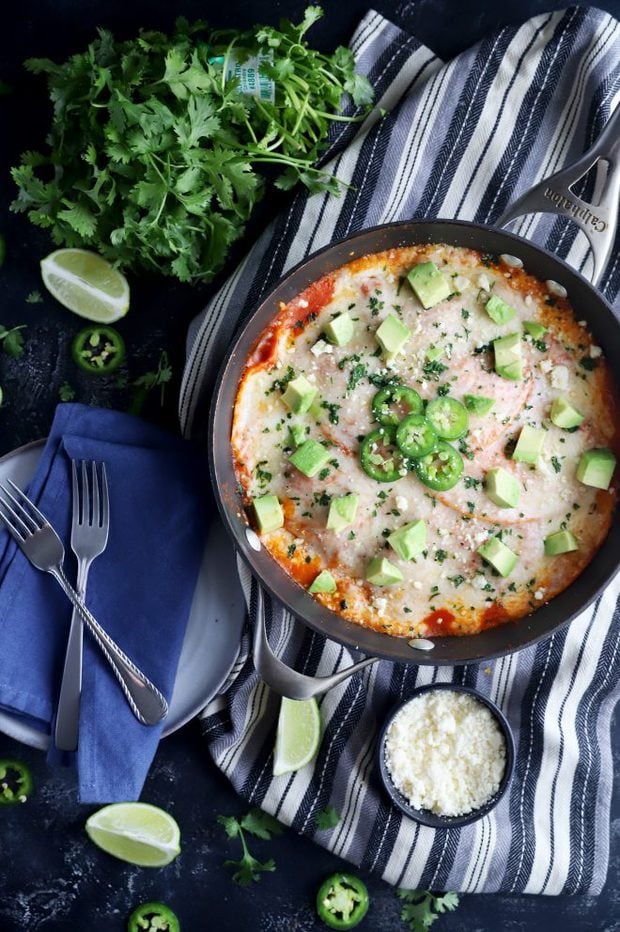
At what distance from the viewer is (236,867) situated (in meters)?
3.64

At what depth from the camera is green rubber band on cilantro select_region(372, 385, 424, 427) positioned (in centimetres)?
314

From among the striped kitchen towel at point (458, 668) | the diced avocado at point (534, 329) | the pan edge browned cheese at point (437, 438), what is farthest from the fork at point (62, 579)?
the diced avocado at point (534, 329)

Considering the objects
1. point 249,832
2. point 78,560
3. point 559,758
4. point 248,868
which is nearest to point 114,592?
point 78,560

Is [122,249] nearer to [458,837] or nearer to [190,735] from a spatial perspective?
[190,735]

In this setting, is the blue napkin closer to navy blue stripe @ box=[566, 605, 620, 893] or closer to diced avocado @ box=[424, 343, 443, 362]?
diced avocado @ box=[424, 343, 443, 362]

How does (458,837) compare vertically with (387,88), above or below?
below

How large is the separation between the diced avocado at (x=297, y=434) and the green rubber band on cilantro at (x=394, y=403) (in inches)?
10.3

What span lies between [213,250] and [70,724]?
184 centimetres

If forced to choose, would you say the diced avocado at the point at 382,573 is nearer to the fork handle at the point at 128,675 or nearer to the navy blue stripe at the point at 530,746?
the navy blue stripe at the point at 530,746

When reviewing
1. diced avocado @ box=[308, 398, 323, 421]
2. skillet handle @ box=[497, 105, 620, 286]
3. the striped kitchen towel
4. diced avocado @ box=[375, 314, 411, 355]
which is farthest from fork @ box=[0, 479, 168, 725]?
skillet handle @ box=[497, 105, 620, 286]

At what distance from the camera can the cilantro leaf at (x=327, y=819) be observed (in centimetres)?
349

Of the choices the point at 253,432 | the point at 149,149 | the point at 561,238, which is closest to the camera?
the point at 149,149

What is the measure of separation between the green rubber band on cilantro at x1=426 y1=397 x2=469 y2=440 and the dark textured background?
3.60ft

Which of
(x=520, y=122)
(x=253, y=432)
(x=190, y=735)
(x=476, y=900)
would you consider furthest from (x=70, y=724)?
(x=520, y=122)
